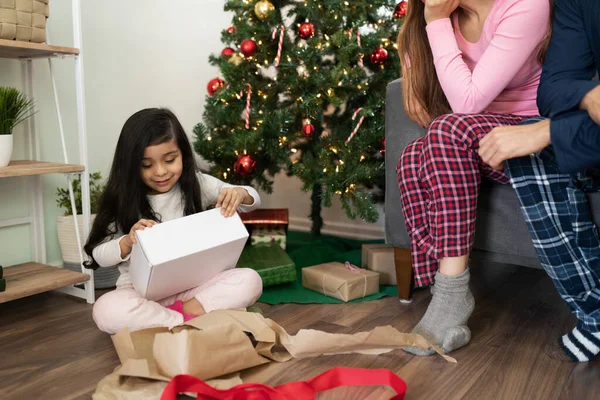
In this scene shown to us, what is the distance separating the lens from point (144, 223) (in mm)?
1187

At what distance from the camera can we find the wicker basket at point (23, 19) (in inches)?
50.7

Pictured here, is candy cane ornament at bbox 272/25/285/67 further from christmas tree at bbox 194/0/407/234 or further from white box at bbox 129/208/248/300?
white box at bbox 129/208/248/300

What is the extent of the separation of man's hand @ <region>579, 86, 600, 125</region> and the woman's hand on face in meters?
0.75

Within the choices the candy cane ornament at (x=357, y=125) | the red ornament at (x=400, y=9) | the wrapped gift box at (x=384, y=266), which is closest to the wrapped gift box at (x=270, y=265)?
the wrapped gift box at (x=384, y=266)

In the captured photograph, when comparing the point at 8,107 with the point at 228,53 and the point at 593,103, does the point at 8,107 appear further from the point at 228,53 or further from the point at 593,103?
the point at 593,103

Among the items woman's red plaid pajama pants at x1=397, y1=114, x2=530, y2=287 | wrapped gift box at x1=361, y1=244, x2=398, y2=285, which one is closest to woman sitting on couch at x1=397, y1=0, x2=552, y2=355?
woman's red plaid pajama pants at x1=397, y1=114, x2=530, y2=287

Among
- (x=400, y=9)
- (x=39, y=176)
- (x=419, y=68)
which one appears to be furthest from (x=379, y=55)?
(x=39, y=176)

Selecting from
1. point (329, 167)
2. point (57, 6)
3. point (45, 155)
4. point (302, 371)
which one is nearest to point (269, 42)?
point (329, 167)

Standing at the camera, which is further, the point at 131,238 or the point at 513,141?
the point at 131,238

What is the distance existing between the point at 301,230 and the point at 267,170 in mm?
508

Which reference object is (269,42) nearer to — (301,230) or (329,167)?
(329,167)

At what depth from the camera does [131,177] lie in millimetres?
1295

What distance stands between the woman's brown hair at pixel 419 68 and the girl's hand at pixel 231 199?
17.9 inches

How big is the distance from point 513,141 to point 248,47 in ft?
3.50
